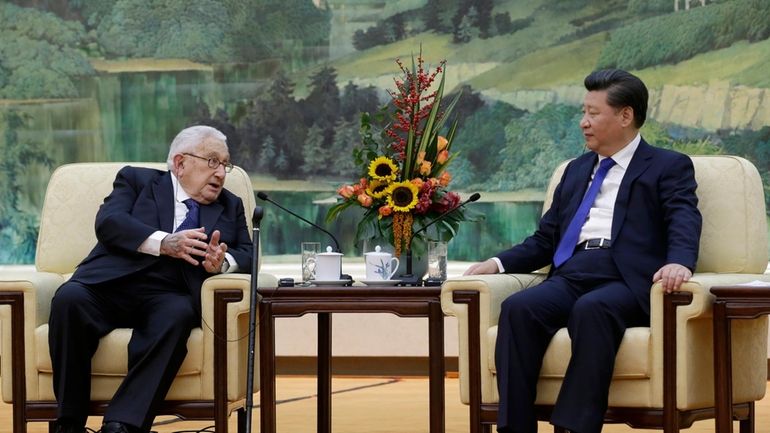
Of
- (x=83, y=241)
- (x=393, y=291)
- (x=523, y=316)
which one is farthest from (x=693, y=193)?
(x=83, y=241)

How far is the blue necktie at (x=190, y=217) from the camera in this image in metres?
4.32

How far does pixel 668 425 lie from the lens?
3.64 m

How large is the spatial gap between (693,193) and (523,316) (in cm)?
70

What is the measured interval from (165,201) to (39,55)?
8.88 ft

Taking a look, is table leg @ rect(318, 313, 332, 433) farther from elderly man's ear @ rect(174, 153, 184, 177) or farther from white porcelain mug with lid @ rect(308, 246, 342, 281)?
elderly man's ear @ rect(174, 153, 184, 177)

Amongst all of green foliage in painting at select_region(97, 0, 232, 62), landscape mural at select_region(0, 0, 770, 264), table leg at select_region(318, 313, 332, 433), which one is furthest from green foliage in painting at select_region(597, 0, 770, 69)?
table leg at select_region(318, 313, 332, 433)

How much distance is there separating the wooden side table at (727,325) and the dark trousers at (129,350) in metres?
1.59

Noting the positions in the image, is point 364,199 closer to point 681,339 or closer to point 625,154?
point 625,154

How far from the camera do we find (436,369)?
3.95m

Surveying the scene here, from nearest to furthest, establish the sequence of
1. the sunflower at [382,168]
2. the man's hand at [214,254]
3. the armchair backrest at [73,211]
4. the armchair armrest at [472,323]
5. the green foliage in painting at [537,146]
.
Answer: the armchair armrest at [472,323]
the man's hand at [214,254]
the sunflower at [382,168]
the armchair backrest at [73,211]
the green foliage in painting at [537,146]

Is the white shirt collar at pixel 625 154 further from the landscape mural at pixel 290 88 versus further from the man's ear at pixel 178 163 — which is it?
the landscape mural at pixel 290 88

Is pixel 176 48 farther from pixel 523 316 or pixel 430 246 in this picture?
pixel 523 316

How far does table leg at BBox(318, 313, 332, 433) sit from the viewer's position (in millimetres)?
4348

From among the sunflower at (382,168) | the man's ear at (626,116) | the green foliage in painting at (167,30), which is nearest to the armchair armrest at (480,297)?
the sunflower at (382,168)
